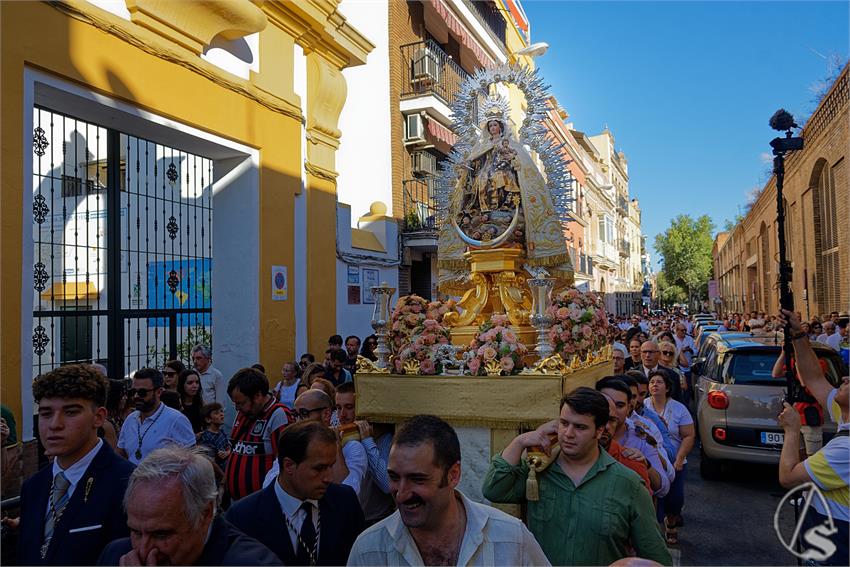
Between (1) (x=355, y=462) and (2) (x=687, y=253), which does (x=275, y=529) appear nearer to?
(1) (x=355, y=462)

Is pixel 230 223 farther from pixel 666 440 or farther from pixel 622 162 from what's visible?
pixel 622 162

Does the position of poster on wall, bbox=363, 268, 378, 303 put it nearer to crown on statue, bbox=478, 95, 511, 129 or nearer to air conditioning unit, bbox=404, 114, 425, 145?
air conditioning unit, bbox=404, 114, 425, 145

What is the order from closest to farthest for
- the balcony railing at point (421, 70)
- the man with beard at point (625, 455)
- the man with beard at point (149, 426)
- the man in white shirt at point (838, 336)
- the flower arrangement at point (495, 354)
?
the man with beard at point (625, 455) → the man with beard at point (149, 426) → the flower arrangement at point (495, 354) → the man in white shirt at point (838, 336) → the balcony railing at point (421, 70)

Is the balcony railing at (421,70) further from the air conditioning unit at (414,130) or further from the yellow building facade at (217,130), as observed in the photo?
the yellow building facade at (217,130)

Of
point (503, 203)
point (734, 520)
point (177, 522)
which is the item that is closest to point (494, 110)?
point (503, 203)

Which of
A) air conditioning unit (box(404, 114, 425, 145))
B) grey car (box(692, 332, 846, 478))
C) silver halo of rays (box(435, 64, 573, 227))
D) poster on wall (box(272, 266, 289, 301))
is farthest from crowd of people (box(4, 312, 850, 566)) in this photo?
air conditioning unit (box(404, 114, 425, 145))

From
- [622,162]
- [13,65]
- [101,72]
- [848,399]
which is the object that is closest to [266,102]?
[101,72]

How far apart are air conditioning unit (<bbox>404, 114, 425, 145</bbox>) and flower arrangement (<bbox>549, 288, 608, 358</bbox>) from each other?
10.2 metres

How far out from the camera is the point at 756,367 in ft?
22.5

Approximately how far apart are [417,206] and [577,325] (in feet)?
34.9

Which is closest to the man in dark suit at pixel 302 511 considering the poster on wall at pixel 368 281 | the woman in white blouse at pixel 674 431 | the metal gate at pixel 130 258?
the woman in white blouse at pixel 674 431

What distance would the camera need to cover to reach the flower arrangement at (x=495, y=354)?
5059 millimetres

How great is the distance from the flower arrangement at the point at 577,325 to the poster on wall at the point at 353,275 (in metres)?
5.93

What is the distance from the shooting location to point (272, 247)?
9250mm
